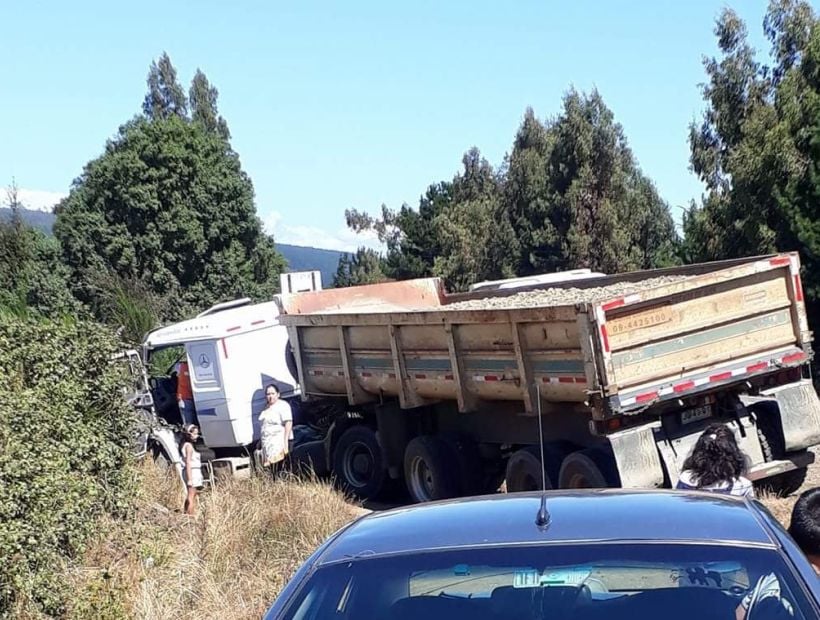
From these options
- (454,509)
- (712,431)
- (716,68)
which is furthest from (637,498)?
(716,68)

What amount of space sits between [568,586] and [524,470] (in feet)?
26.8

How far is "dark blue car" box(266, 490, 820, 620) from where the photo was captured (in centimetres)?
325

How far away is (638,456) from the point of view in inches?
406

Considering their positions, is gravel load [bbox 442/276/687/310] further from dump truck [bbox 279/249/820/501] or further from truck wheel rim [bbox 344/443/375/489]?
truck wheel rim [bbox 344/443/375/489]

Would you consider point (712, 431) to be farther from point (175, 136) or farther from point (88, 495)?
point (175, 136)

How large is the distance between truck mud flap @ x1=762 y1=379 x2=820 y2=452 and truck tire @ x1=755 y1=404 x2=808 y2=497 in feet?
0.24

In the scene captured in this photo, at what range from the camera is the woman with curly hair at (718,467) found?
681 cm

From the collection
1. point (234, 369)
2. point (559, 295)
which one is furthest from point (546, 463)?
point (234, 369)

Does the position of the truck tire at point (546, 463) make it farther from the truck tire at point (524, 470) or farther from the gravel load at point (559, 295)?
the gravel load at point (559, 295)

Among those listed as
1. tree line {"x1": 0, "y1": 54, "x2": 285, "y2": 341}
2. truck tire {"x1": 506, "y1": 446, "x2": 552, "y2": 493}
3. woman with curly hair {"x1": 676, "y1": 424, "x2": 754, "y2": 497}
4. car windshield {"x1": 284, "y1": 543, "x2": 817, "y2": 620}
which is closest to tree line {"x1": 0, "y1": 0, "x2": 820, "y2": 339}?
tree line {"x1": 0, "y1": 54, "x2": 285, "y2": 341}

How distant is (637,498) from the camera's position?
13.0 feet

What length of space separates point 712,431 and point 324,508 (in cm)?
395

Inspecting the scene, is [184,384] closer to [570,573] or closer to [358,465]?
[358,465]

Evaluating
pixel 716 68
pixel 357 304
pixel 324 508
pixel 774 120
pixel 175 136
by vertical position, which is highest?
pixel 175 136
